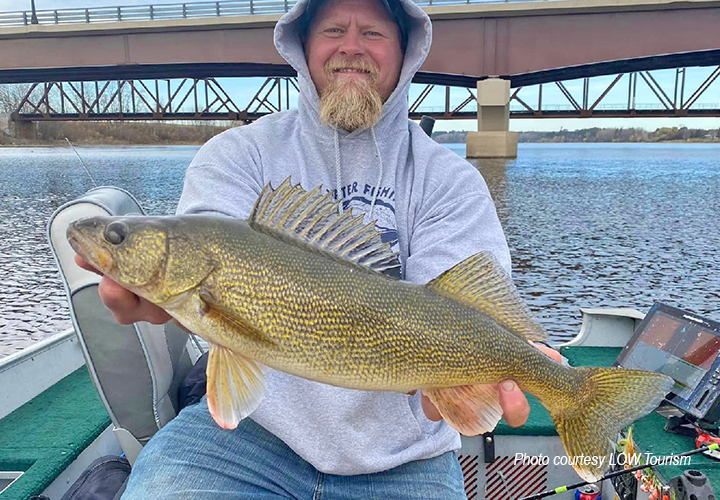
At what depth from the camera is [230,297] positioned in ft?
7.39

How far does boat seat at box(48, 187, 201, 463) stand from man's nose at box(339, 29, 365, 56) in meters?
1.76

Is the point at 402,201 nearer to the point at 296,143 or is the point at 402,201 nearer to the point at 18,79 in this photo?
the point at 296,143

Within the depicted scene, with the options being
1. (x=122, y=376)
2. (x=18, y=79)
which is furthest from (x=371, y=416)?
(x=18, y=79)

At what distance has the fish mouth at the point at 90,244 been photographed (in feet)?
7.45

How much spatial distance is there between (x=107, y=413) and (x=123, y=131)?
81.4 m

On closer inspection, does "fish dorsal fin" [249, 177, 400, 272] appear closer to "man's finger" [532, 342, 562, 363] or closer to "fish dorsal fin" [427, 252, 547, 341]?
"fish dorsal fin" [427, 252, 547, 341]

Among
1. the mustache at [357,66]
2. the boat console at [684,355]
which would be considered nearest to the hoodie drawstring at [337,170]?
the mustache at [357,66]

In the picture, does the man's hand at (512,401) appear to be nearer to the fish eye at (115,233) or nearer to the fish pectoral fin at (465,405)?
the fish pectoral fin at (465,405)

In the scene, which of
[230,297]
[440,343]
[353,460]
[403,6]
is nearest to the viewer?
Answer: [230,297]

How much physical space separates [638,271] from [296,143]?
39.2 feet

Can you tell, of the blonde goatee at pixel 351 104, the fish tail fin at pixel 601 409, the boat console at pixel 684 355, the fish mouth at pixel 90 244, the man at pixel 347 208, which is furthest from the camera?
the boat console at pixel 684 355

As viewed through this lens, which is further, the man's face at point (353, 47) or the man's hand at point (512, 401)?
the man's face at point (353, 47)

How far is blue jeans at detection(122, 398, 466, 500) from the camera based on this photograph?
9.37 ft

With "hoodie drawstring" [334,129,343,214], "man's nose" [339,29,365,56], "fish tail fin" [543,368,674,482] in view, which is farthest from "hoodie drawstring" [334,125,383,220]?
"fish tail fin" [543,368,674,482]
